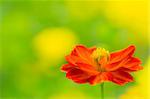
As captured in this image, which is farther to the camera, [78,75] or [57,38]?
[57,38]

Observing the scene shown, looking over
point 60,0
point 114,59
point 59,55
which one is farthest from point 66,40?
point 114,59

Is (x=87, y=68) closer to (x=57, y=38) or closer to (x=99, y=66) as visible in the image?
(x=99, y=66)

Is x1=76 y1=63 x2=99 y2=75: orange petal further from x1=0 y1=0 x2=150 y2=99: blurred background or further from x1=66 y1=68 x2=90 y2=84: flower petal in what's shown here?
x1=0 y1=0 x2=150 y2=99: blurred background

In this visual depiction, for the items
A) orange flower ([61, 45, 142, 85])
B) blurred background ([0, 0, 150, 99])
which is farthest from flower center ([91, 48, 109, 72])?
blurred background ([0, 0, 150, 99])

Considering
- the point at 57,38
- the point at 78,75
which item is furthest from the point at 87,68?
the point at 57,38

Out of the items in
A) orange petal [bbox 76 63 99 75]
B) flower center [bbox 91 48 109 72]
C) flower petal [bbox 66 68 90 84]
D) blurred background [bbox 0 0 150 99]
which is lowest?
flower petal [bbox 66 68 90 84]

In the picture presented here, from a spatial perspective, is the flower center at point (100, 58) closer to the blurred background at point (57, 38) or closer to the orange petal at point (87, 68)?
the orange petal at point (87, 68)

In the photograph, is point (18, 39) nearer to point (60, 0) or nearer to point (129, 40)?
point (60, 0)

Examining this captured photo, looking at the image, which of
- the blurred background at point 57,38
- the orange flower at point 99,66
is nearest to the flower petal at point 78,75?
the orange flower at point 99,66
